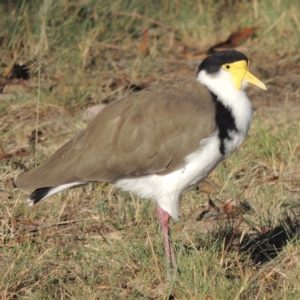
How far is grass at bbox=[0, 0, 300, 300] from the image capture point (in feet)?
14.9

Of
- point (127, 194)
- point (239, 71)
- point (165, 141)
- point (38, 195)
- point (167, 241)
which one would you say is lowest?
point (127, 194)

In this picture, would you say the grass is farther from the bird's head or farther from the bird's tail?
the bird's head

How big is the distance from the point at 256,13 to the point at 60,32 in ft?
7.89

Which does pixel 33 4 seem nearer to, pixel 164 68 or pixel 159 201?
pixel 164 68

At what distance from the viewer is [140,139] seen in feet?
15.9

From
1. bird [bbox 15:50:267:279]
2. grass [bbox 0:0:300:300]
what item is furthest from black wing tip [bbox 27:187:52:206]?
grass [bbox 0:0:300:300]

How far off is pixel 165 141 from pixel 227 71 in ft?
2.05

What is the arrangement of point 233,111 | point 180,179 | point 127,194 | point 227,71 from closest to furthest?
point 180,179, point 233,111, point 227,71, point 127,194

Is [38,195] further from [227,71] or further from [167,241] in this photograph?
[227,71]

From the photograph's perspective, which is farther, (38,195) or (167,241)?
(38,195)

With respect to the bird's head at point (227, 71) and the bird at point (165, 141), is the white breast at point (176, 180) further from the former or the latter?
the bird's head at point (227, 71)

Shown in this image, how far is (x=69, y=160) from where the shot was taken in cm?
498

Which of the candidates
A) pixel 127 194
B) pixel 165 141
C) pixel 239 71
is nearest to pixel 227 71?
pixel 239 71

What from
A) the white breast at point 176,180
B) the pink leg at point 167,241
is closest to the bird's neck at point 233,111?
the white breast at point 176,180
